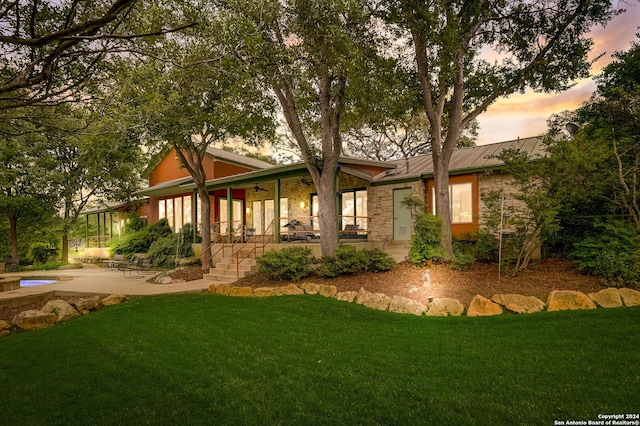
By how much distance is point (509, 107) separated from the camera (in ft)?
51.1

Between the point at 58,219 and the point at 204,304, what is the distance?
16589mm

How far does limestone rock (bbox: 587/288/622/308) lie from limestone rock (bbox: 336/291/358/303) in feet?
13.5

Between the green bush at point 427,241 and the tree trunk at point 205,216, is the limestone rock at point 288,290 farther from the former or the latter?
the tree trunk at point 205,216

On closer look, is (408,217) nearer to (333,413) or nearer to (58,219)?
(333,413)

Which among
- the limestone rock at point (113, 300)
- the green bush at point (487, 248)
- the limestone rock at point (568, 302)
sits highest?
the green bush at point (487, 248)

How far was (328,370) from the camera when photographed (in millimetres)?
3977

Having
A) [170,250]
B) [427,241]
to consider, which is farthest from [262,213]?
[427,241]

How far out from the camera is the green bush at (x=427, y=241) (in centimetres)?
938

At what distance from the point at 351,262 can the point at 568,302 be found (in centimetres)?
474

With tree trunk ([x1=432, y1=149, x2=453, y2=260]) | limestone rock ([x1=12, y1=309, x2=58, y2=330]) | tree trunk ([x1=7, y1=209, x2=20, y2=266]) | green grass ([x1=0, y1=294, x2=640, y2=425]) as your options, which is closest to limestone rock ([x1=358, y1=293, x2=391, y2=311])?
green grass ([x1=0, y1=294, x2=640, y2=425])

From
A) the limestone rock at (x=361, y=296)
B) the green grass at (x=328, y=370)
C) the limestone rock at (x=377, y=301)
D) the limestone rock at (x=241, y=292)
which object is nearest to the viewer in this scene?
the green grass at (x=328, y=370)

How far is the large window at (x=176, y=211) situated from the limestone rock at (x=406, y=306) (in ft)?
51.9

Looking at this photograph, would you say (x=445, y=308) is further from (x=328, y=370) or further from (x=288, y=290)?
(x=288, y=290)

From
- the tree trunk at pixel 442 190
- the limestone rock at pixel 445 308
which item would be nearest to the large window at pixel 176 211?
the tree trunk at pixel 442 190
